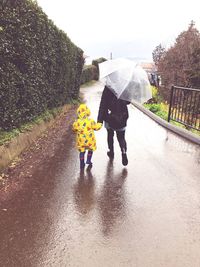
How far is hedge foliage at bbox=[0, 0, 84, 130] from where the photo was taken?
16.8 ft

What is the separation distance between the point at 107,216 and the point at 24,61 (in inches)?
150

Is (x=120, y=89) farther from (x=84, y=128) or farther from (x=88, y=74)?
(x=88, y=74)

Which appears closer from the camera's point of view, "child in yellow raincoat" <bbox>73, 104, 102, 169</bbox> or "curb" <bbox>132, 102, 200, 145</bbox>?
"child in yellow raincoat" <bbox>73, 104, 102, 169</bbox>

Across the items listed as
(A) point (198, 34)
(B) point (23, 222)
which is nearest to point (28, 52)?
(B) point (23, 222)

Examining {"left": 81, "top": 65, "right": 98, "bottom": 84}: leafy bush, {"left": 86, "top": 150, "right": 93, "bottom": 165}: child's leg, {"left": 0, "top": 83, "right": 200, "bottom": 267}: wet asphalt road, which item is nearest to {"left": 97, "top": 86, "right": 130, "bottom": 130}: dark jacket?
{"left": 86, "top": 150, "right": 93, "bottom": 165}: child's leg

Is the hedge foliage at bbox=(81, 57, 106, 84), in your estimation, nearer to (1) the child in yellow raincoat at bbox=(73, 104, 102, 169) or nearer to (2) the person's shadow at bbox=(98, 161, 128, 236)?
(1) the child in yellow raincoat at bbox=(73, 104, 102, 169)

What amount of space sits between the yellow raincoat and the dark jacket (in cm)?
26

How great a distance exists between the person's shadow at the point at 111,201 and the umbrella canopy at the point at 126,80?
4.61 ft

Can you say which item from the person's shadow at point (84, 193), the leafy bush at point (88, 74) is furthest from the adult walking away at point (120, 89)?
the leafy bush at point (88, 74)

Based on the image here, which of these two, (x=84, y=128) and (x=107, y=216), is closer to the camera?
(x=107, y=216)

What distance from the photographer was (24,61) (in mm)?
5984

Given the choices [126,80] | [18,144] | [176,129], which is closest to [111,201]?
[126,80]

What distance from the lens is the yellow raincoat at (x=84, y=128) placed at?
5.12 meters

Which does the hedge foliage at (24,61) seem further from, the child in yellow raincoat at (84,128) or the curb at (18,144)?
the child in yellow raincoat at (84,128)
